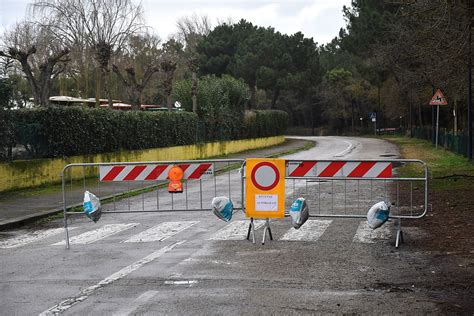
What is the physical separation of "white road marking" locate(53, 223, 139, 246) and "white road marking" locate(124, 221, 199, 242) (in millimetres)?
564

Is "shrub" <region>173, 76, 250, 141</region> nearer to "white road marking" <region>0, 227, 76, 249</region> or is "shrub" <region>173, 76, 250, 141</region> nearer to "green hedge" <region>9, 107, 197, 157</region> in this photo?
"green hedge" <region>9, 107, 197, 157</region>

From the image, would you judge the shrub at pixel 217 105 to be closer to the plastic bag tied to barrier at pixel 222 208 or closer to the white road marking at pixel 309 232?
the white road marking at pixel 309 232

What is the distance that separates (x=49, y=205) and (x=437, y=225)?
897 centimetres

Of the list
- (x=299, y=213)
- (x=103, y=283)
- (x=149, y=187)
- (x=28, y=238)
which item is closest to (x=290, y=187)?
(x=149, y=187)

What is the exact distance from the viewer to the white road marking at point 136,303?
6.02 metres

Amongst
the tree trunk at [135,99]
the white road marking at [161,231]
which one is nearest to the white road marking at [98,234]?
the white road marking at [161,231]

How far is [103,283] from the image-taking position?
23.8 ft

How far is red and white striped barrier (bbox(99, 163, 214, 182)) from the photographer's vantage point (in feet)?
35.1

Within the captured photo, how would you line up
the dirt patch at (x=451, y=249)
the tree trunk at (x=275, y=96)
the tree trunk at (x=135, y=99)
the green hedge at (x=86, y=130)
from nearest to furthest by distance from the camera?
the dirt patch at (x=451, y=249) → the green hedge at (x=86, y=130) → the tree trunk at (x=135, y=99) → the tree trunk at (x=275, y=96)

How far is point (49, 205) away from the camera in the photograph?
15.2 meters

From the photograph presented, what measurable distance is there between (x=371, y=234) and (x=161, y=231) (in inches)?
137

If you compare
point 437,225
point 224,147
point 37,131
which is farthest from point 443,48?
point 224,147

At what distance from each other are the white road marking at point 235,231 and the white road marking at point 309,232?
2.27 ft

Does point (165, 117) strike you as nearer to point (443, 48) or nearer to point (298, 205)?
point (443, 48)
